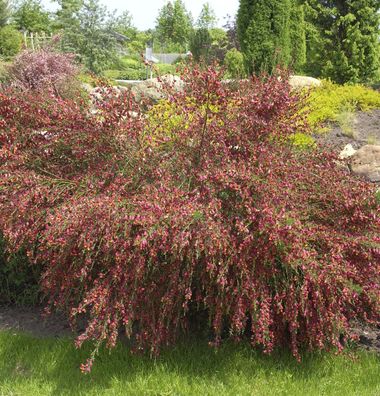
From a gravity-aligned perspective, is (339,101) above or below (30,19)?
below

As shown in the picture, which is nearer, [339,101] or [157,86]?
[339,101]

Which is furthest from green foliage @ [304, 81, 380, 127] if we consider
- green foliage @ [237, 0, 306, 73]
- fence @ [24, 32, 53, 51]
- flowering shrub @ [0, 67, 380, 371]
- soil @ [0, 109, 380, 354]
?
fence @ [24, 32, 53, 51]

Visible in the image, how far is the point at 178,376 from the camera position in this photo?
10.0ft

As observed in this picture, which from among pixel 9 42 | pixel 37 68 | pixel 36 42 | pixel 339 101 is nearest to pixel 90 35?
pixel 36 42

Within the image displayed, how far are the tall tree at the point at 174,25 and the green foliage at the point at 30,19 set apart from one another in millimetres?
18693

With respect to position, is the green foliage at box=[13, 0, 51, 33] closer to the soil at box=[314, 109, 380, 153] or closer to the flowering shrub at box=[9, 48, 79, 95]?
the flowering shrub at box=[9, 48, 79, 95]

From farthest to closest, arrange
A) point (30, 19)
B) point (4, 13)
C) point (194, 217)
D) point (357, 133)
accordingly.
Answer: point (30, 19) → point (4, 13) → point (357, 133) → point (194, 217)

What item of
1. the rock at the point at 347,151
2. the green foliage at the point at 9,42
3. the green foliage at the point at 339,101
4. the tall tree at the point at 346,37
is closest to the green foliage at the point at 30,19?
the green foliage at the point at 9,42

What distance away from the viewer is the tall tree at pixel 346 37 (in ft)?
40.0

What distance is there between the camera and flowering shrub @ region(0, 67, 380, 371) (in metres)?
2.83

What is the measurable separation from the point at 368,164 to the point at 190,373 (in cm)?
345

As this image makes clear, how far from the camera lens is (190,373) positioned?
312 cm

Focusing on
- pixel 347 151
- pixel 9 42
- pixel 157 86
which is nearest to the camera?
pixel 347 151

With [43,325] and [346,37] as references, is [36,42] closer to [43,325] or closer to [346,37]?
[346,37]
